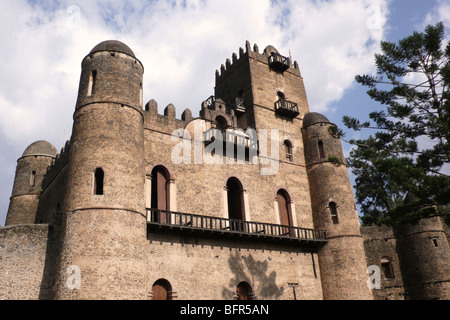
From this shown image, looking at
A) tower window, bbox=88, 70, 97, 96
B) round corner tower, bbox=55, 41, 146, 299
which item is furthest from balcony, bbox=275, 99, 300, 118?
tower window, bbox=88, 70, 97, 96

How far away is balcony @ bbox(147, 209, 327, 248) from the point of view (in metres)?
17.3

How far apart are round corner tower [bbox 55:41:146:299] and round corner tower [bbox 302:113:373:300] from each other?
36.7 feet

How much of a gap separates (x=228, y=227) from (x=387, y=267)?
12.7m

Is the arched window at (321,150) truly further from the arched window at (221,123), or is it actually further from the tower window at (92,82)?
the tower window at (92,82)

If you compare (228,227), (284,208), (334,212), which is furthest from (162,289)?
(334,212)

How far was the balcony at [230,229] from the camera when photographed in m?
17.3

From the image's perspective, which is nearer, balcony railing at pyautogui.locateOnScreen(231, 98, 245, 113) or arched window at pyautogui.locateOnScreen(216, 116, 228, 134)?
arched window at pyautogui.locateOnScreen(216, 116, 228, 134)

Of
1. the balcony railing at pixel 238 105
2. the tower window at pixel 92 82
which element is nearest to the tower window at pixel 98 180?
the tower window at pixel 92 82

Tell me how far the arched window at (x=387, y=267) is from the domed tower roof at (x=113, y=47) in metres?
19.4

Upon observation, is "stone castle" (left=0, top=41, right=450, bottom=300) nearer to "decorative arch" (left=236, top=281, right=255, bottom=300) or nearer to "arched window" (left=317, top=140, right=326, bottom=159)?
"decorative arch" (left=236, top=281, right=255, bottom=300)

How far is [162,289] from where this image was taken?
1673 centimetres

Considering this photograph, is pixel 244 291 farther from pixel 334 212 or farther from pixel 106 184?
pixel 106 184

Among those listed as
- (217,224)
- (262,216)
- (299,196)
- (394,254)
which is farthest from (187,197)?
(394,254)

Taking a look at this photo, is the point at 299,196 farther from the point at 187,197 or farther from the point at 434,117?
the point at 434,117
